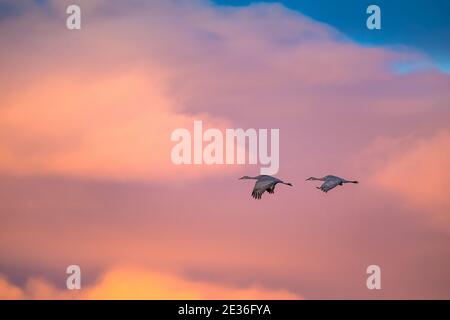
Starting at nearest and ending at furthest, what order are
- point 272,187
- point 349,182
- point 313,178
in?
point 272,187 → point 349,182 → point 313,178

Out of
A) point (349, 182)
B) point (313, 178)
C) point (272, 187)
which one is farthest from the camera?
point (313, 178)

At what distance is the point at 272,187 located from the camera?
153ft
